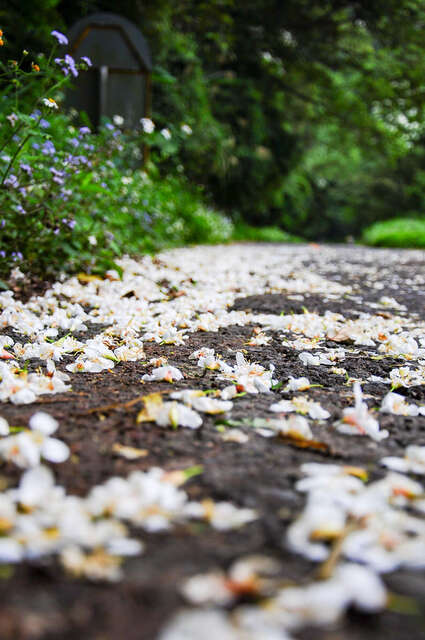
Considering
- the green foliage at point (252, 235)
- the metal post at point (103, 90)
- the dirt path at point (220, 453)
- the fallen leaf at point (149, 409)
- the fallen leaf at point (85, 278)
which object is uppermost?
the metal post at point (103, 90)

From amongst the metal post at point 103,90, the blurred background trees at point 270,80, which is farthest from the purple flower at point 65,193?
the blurred background trees at point 270,80

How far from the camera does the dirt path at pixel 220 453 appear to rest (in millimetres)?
650

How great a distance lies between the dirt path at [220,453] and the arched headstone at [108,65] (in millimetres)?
4817

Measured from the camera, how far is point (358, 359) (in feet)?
6.55

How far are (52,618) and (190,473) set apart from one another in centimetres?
40

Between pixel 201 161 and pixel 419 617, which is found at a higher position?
pixel 201 161

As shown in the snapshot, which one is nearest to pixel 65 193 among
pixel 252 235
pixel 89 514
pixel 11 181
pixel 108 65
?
pixel 11 181

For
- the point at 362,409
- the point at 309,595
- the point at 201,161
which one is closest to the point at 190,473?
the point at 309,595

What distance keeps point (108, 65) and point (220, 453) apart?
6.95 m

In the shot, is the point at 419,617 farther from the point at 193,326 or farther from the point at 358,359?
the point at 193,326

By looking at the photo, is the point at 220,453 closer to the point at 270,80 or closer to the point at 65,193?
the point at 65,193

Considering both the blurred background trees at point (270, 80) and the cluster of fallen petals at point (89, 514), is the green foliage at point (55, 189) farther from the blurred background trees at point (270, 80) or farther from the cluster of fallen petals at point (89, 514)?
the blurred background trees at point (270, 80)

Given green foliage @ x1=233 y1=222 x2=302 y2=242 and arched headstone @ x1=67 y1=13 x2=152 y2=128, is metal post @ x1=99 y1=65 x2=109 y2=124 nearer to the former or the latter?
arched headstone @ x1=67 y1=13 x2=152 y2=128

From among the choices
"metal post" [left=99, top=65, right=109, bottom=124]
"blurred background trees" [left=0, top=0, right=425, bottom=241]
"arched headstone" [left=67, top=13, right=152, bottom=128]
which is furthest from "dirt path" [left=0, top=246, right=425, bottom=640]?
"blurred background trees" [left=0, top=0, right=425, bottom=241]
